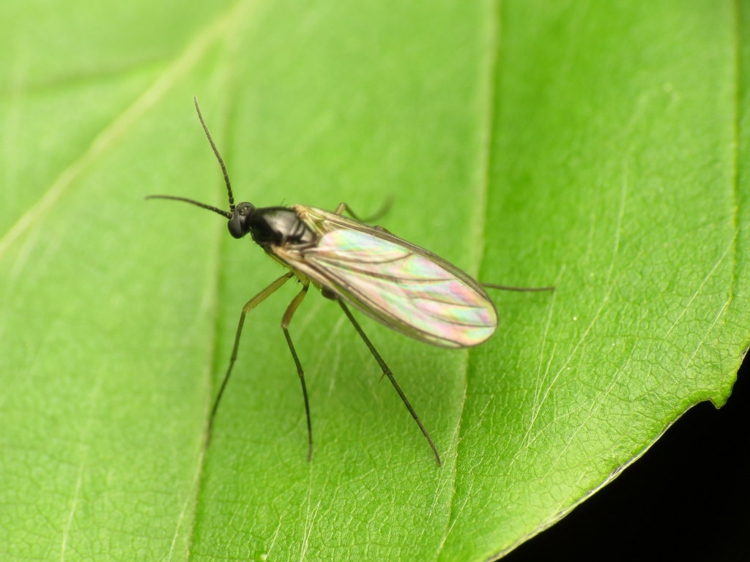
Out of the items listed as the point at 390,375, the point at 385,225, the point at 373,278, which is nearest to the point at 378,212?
the point at 385,225

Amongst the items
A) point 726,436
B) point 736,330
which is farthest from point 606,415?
point 726,436

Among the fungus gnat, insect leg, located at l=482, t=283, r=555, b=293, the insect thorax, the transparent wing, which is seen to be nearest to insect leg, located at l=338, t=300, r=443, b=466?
the fungus gnat

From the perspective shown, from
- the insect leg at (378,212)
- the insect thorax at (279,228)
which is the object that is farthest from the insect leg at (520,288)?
the insect thorax at (279,228)

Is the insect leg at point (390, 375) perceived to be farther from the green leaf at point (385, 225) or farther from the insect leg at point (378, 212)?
the insect leg at point (378, 212)

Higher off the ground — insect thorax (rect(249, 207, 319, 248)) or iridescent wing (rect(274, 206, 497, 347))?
insect thorax (rect(249, 207, 319, 248))

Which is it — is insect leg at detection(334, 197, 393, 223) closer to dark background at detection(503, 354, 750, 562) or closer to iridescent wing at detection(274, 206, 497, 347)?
iridescent wing at detection(274, 206, 497, 347)

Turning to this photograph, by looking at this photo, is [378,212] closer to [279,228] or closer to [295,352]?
[279,228]
